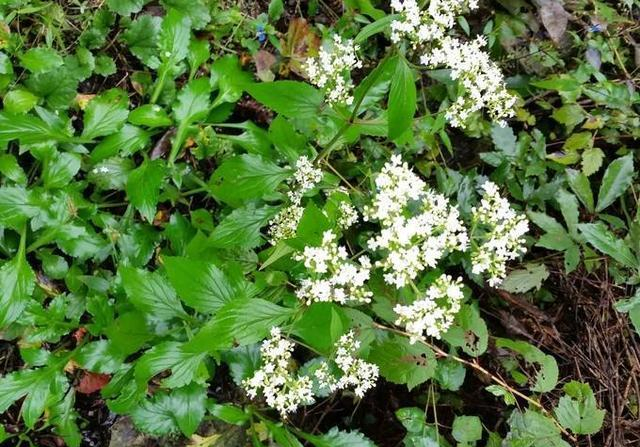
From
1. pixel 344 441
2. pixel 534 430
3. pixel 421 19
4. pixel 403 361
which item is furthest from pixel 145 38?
pixel 534 430

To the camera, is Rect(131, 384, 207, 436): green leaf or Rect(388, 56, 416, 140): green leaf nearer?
Rect(388, 56, 416, 140): green leaf

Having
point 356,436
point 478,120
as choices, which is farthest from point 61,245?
point 478,120

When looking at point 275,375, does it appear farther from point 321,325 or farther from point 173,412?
point 173,412

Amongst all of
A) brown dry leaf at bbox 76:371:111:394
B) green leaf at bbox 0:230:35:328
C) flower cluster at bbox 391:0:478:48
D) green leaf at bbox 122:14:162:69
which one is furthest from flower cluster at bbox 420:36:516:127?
brown dry leaf at bbox 76:371:111:394

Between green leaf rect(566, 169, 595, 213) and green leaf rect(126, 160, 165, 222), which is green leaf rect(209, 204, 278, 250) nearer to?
green leaf rect(126, 160, 165, 222)

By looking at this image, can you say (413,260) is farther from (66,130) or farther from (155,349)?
(66,130)
